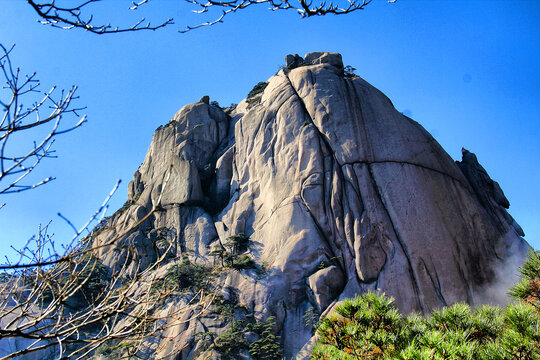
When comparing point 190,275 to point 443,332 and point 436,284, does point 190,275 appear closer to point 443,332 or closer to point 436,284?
point 436,284

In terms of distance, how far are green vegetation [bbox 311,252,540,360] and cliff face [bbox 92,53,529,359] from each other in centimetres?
923

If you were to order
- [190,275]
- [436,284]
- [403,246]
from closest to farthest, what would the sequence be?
[436,284]
[403,246]
[190,275]

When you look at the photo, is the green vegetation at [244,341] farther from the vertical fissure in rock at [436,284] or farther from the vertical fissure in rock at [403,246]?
the vertical fissure in rock at [436,284]

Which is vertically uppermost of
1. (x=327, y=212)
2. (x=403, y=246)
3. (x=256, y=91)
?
(x=256, y=91)

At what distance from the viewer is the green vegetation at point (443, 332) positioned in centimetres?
675

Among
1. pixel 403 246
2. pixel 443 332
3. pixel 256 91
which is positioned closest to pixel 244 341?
pixel 403 246

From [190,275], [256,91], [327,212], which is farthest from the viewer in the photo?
[256,91]

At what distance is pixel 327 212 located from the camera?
76.2 ft

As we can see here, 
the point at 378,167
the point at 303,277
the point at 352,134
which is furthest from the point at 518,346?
the point at 352,134

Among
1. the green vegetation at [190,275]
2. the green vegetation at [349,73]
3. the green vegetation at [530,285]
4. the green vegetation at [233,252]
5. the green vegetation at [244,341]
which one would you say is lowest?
the green vegetation at [244,341]

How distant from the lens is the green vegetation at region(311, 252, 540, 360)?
6.75 meters

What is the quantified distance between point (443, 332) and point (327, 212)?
45.5ft

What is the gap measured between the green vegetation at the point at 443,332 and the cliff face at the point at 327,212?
363 inches

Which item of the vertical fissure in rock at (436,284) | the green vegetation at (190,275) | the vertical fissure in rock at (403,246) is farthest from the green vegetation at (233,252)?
the vertical fissure in rock at (436,284)
